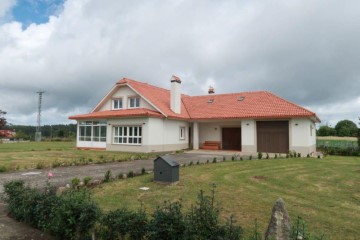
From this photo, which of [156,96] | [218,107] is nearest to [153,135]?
[156,96]

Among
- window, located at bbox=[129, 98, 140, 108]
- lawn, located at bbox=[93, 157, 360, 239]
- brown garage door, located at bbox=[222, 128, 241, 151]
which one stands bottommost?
lawn, located at bbox=[93, 157, 360, 239]

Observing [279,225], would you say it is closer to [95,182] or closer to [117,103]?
[95,182]

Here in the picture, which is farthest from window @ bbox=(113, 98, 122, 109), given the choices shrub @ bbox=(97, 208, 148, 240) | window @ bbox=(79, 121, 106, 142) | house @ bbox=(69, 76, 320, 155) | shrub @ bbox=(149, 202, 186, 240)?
shrub @ bbox=(149, 202, 186, 240)

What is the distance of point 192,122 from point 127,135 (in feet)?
25.5

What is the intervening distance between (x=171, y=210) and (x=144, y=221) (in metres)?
0.50

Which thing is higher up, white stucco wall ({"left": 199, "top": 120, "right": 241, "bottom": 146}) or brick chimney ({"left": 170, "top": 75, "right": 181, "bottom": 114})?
brick chimney ({"left": 170, "top": 75, "right": 181, "bottom": 114})

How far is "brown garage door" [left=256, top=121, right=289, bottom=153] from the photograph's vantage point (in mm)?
24734

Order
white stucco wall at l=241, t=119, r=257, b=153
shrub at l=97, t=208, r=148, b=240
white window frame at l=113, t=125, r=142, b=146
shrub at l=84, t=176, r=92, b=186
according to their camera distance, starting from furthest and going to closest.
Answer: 1. white stucco wall at l=241, t=119, r=257, b=153
2. white window frame at l=113, t=125, r=142, b=146
3. shrub at l=84, t=176, r=92, b=186
4. shrub at l=97, t=208, r=148, b=240

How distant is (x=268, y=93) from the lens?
2980cm

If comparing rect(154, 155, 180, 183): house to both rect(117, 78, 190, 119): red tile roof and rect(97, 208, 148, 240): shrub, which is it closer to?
rect(97, 208, 148, 240): shrub

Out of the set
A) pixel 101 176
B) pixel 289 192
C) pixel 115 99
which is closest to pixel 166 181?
pixel 101 176

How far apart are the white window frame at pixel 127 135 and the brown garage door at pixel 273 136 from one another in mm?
11090

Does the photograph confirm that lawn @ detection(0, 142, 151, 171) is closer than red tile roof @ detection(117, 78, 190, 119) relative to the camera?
Yes

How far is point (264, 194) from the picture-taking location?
29.8 feet
